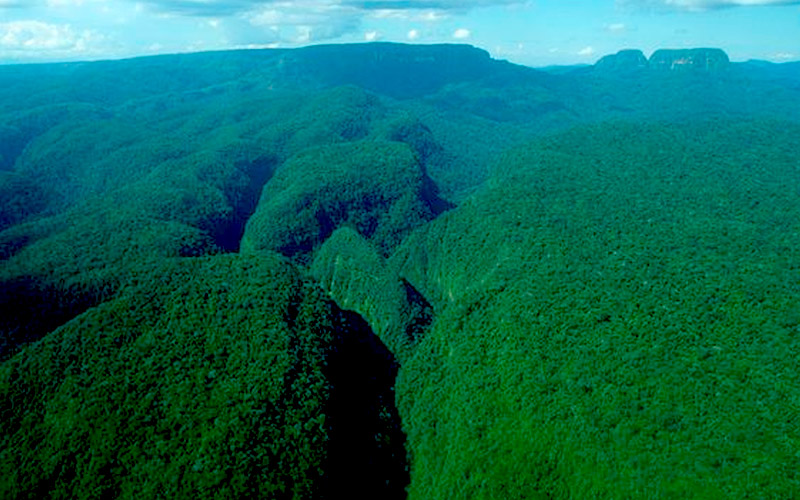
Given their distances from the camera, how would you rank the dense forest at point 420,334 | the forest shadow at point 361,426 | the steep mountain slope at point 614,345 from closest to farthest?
the steep mountain slope at point 614,345 < the dense forest at point 420,334 < the forest shadow at point 361,426

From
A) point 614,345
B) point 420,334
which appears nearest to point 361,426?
point 420,334

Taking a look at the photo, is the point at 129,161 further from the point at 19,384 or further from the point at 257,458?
the point at 257,458

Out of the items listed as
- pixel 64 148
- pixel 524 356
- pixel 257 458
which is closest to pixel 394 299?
pixel 524 356

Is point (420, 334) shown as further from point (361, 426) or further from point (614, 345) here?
point (614, 345)

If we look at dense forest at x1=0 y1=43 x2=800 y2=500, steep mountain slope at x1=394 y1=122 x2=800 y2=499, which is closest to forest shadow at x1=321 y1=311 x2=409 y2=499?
dense forest at x1=0 y1=43 x2=800 y2=500

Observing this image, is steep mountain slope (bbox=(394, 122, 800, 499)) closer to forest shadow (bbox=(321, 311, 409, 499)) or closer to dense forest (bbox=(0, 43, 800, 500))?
dense forest (bbox=(0, 43, 800, 500))

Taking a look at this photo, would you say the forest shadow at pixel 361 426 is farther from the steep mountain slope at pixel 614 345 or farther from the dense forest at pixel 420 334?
the steep mountain slope at pixel 614 345

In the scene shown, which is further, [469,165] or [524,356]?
[469,165]

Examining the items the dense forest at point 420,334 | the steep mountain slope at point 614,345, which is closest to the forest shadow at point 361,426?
the dense forest at point 420,334
